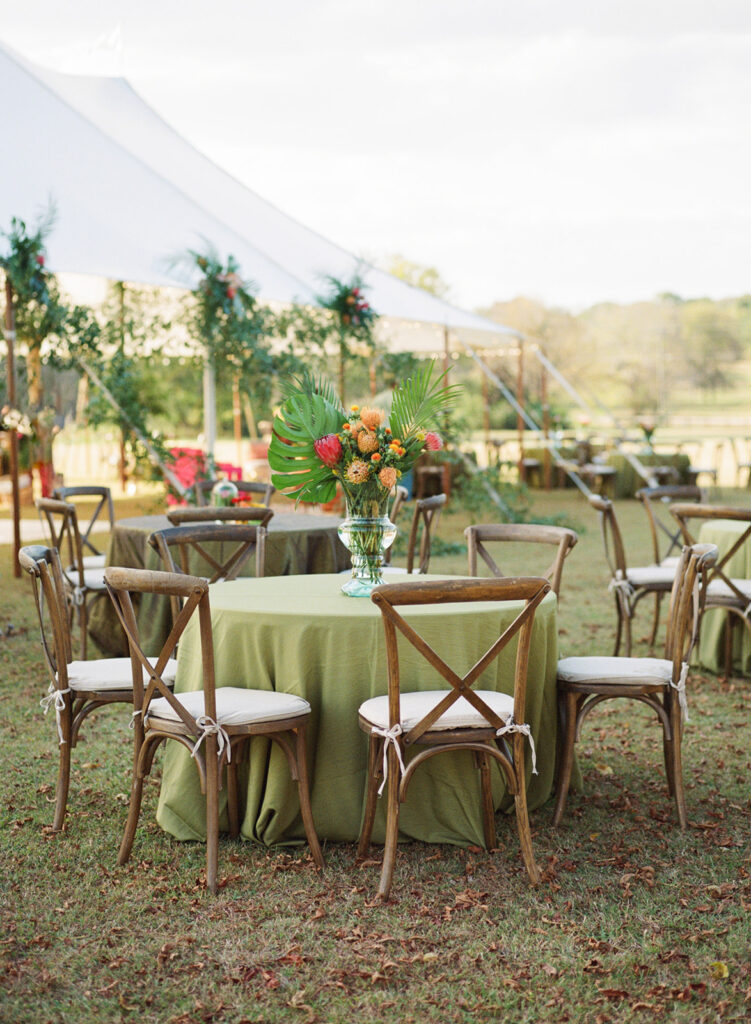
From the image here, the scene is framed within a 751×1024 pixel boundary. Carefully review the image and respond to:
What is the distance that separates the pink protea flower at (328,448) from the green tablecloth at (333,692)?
476 mm

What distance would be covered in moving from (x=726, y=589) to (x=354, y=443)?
2.49 metres

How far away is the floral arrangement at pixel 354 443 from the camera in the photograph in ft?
11.7

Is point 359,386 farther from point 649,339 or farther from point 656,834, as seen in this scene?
point 649,339

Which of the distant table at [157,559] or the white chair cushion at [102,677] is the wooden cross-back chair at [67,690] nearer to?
the white chair cushion at [102,677]

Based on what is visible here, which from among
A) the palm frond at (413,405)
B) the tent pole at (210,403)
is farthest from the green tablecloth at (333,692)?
the tent pole at (210,403)

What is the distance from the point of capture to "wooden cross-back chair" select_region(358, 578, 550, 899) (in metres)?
2.90

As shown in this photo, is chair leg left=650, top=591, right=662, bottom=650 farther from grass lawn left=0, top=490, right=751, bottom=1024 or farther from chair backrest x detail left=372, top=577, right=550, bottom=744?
chair backrest x detail left=372, top=577, right=550, bottom=744

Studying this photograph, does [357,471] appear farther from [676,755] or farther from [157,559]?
[157,559]

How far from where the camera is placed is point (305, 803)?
127 inches

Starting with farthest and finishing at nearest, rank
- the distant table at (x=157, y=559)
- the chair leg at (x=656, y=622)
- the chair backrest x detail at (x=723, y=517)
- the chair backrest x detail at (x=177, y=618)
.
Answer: the chair leg at (x=656, y=622)
the distant table at (x=157, y=559)
the chair backrest x detail at (x=723, y=517)
the chair backrest x detail at (x=177, y=618)

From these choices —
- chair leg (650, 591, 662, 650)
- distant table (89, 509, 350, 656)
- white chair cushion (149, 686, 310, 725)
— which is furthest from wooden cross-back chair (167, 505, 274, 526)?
chair leg (650, 591, 662, 650)

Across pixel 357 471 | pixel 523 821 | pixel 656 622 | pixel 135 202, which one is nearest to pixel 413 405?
pixel 357 471

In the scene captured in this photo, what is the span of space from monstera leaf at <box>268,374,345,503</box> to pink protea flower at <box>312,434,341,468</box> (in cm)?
10

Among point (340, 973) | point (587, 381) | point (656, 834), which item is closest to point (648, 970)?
point (340, 973)
